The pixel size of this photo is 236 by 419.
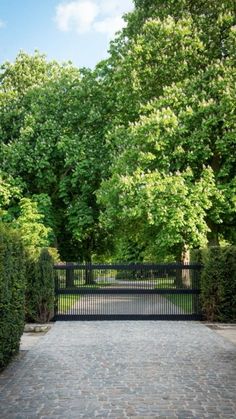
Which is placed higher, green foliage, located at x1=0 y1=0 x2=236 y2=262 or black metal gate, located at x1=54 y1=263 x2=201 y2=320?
green foliage, located at x1=0 y1=0 x2=236 y2=262

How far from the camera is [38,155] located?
103 feet

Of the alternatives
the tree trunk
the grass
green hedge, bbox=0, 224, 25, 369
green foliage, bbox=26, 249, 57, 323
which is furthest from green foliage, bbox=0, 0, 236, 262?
green hedge, bbox=0, 224, 25, 369

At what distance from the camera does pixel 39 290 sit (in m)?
18.7

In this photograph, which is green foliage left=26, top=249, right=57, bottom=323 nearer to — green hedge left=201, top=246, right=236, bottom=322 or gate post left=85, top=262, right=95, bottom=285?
gate post left=85, top=262, right=95, bottom=285

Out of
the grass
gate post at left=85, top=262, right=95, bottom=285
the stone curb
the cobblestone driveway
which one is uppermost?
gate post at left=85, top=262, right=95, bottom=285

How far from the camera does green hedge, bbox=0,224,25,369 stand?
1022cm

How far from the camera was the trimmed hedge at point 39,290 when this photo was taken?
1859 centimetres

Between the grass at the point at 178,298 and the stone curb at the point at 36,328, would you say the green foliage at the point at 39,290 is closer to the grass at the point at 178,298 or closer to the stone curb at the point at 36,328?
the stone curb at the point at 36,328

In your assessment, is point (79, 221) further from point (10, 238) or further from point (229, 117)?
point (10, 238)

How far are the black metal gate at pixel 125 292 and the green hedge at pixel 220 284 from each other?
0.84m

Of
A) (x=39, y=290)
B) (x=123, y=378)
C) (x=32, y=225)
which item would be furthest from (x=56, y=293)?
(x=123, y=378)

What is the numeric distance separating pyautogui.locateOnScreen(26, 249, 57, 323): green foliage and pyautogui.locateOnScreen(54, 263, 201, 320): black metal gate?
0.76 meters

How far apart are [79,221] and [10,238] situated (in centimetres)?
1994

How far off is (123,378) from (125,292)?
1036 cm
